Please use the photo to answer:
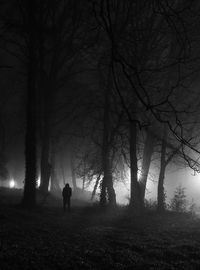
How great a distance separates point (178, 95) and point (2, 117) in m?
25.7

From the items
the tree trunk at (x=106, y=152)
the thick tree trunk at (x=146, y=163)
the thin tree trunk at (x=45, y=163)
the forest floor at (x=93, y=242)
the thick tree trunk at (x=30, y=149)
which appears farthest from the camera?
the thin tree trunk at (x=45, y=163)

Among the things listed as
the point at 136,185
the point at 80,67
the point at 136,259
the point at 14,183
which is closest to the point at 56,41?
the point at 80,67

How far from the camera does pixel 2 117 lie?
44812mm

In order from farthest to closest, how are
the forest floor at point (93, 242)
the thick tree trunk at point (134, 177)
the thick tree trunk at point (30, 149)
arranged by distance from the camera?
the thick tree trunk at point (134, 177), the thick tree trunk at point (30, 149), the forest floor at point (93, 242)

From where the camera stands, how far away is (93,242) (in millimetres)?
11586

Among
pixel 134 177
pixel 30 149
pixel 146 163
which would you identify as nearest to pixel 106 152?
pixel 134 177

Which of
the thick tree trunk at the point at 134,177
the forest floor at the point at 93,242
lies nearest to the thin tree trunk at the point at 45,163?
the thick tree trunk at the point at 134,177

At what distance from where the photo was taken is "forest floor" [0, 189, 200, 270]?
28.6 feet

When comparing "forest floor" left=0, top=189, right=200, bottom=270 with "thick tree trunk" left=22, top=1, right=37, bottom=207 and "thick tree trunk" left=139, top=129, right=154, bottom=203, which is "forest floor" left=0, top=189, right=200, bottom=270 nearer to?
"thick tree trunk" left=22, top=1, right=37, bottom=207

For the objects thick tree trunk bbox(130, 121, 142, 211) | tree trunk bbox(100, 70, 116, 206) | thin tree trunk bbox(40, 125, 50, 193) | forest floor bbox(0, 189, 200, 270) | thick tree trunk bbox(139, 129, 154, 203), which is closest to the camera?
forest floor bbox(0, 189, 200, 270)

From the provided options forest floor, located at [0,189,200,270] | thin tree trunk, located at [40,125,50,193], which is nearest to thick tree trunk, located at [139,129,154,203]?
forest floor, located at [0,189,200,270]

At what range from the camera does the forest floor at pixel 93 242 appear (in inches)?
344

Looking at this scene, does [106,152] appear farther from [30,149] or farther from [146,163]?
[30,149]

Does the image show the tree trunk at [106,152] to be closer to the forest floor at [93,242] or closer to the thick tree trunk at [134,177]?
the thick tree trunk at [134,177]
